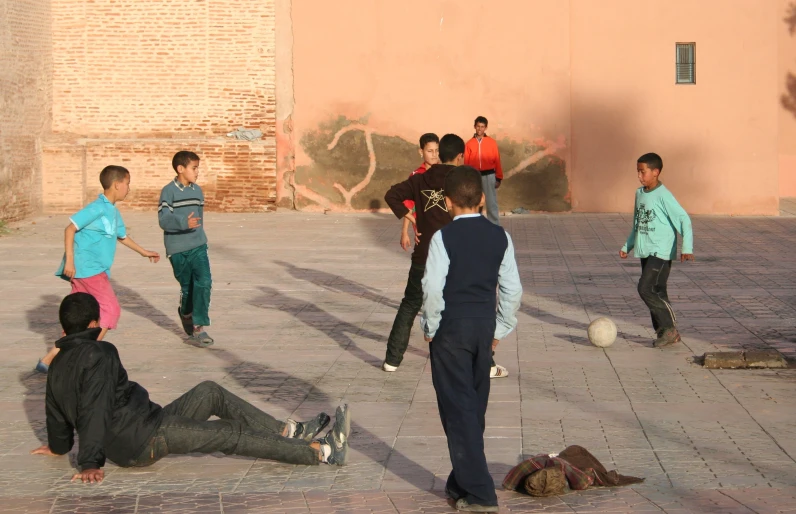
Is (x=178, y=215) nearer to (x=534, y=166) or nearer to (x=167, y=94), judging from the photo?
(x=167, y=94)

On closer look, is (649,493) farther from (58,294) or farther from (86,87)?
(86,87)

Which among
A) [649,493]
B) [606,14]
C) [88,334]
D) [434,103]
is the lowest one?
[649,493]

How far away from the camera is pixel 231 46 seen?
74.2 feet

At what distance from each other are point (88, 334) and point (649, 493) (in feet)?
9.91

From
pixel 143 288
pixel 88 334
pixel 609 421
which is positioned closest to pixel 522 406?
pixel 609 421

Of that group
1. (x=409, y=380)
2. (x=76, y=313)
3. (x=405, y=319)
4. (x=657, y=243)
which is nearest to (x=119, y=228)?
(x=405, y=319)

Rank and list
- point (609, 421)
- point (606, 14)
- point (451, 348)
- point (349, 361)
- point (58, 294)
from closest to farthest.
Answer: point (451, 348)
point (609, 421)
point (349, 361)
point (58, 294)
point (606, 14)

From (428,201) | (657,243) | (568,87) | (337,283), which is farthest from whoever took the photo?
(568,87)

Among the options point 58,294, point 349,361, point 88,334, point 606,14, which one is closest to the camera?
point 88,334

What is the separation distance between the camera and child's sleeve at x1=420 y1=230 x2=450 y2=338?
5.69 m

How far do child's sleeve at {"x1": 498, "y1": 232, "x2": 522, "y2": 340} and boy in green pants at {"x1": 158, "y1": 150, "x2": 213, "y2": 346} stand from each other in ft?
15.6

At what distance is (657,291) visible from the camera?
10117 millimetres

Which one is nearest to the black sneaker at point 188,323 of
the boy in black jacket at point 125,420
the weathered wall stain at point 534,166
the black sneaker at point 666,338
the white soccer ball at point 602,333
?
the white soccer ball at point 602,333

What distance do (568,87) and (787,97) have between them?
595 centimetres
